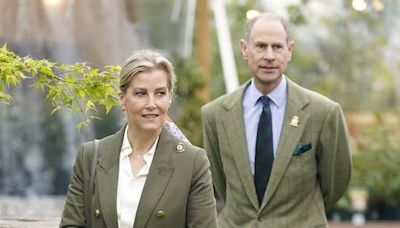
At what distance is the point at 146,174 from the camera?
493 centimetres

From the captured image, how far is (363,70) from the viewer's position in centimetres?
3394

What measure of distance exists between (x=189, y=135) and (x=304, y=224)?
10723 millimetres

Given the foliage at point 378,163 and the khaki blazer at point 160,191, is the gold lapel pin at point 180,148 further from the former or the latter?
the foliage at point 378,163

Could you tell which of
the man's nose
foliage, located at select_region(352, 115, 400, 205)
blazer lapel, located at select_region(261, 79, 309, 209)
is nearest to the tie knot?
blazer lapel, located at select_region(261, 79, 309, 209)

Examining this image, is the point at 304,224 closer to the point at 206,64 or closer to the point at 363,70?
the point at 206,64

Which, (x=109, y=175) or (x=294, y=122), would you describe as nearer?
(x=109, y=175)

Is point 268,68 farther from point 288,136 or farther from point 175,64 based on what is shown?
point 175,64

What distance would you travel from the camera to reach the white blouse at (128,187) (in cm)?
486

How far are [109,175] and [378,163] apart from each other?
54.9 feet

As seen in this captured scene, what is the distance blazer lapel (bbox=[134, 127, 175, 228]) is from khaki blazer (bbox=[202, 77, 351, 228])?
1775 mm

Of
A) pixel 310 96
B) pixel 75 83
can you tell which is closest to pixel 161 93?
→ pixel 75 83

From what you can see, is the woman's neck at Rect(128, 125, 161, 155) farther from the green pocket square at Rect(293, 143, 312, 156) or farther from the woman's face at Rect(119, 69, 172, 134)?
the green pocket square at Rect(293, 143, 312, 156)

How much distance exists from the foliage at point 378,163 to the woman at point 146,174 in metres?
15.9

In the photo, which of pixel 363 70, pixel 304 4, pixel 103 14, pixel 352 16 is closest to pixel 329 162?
pixel 103 14
